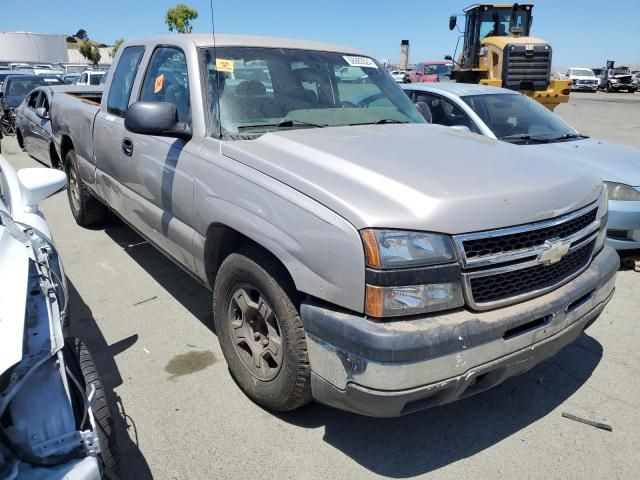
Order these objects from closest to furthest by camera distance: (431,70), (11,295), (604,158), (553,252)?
(11,295) → (553,252) → (604,158) → (431,70)

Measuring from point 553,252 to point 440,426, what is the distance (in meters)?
1.12

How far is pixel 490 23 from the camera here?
13773 millimetres

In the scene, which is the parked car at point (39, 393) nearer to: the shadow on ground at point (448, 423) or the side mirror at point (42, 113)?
the shadow on ground at point (448, 423)

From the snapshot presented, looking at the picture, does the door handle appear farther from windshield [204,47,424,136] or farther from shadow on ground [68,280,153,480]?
shadow on ground [68,280,153,480]

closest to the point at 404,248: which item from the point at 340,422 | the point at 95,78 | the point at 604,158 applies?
the point at 340,422

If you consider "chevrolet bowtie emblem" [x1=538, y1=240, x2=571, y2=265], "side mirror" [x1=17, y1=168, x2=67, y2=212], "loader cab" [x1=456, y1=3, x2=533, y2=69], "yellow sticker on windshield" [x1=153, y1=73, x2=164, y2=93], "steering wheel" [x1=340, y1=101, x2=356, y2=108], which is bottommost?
"chevrolet bowtie emblem" [x1=538, y1=240, x2=571, y2=265]

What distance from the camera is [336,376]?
2184 millimetres

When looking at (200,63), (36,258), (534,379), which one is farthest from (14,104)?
(534,379)

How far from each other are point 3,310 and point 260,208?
115cm

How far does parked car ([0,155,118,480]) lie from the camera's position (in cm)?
165

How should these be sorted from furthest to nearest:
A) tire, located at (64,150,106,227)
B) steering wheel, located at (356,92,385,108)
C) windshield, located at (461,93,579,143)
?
1. windshield, located at (461,93,579,143)
2. tire, located at (64,150,106,227)
3. steering wheel, located at (356,92,385,108)

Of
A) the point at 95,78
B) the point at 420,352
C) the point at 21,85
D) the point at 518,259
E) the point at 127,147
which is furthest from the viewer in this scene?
the point at 95,78

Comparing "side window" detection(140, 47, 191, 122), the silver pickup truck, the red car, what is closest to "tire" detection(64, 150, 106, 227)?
"side window" detection(140, 47, 191, 122)

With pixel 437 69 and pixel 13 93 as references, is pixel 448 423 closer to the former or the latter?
pixel 13 93
